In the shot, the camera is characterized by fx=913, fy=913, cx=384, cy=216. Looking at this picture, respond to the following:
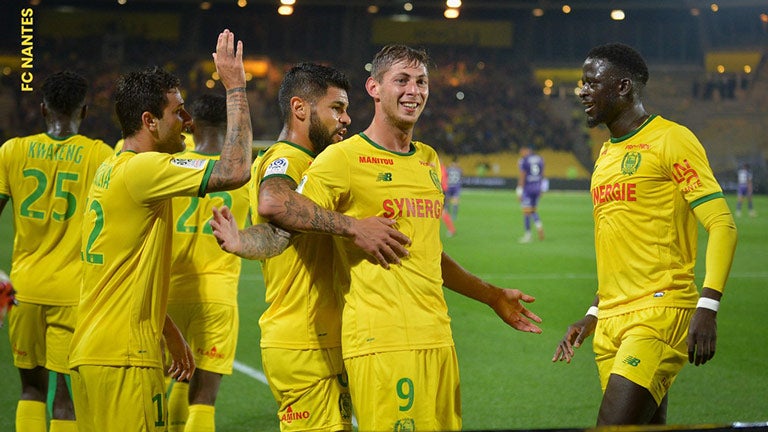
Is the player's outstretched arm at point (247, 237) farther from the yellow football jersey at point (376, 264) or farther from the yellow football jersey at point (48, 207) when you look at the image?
the yellow football jersey at point (48, 207)

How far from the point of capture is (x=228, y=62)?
12.9ft

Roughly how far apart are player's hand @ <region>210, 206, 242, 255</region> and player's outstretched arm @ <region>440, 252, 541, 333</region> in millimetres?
1265

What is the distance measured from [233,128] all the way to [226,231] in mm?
551

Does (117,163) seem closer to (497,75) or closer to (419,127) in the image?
(419,127)

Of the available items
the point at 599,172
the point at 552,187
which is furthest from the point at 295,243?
the point at 552,187

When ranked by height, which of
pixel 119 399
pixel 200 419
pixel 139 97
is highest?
pixel 139 97

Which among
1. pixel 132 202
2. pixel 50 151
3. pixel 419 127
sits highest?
pixel 419 127

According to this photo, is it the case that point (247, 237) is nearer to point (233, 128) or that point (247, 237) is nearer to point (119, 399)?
point (233, 128)

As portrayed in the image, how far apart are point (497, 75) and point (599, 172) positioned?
54.5 m

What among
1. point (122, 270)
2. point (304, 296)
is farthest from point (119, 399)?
point (304, 296)

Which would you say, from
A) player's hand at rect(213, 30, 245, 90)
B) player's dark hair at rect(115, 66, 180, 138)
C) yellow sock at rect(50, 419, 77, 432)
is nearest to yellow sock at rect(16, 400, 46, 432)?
yellow sock at rect(50, 419, 77, 432)

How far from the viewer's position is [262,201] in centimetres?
388

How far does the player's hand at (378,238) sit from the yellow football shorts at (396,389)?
44 cm

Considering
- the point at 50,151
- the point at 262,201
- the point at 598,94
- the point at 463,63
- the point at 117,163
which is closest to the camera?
the point at 262,201
